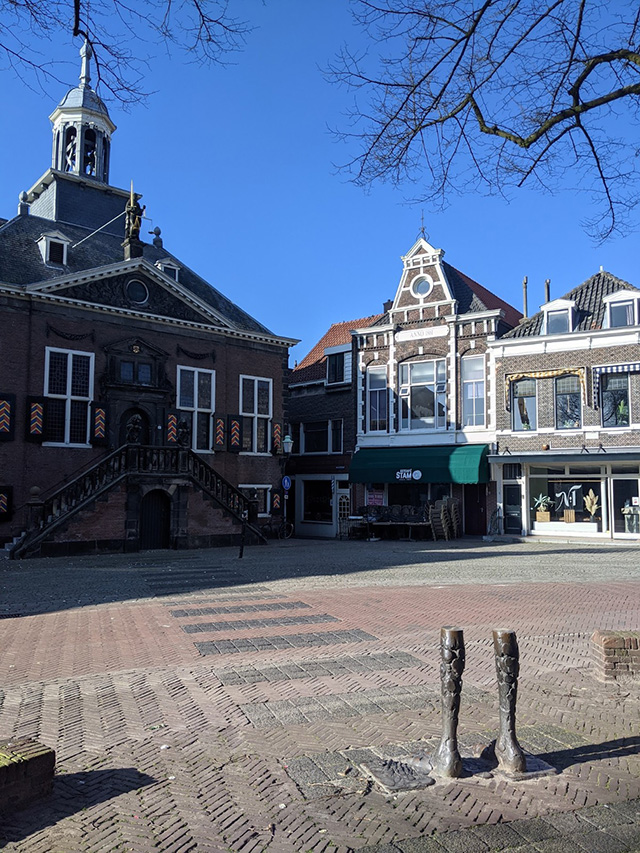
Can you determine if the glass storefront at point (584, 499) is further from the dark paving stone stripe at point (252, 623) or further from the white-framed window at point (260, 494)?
the dark paving stone stripe at point (252, 623)

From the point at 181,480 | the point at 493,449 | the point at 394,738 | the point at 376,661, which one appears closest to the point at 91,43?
the point at 394,738

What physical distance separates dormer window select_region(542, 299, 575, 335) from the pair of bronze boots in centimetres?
2431

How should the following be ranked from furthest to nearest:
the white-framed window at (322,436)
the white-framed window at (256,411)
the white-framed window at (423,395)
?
the white-framed window at (322,436)
the white-framed window at (423,395)
the white-framed window at (256,411)

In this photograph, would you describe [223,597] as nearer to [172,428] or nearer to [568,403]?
[172,428]

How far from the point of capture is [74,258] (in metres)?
27.0

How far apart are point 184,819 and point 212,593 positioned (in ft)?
30.0

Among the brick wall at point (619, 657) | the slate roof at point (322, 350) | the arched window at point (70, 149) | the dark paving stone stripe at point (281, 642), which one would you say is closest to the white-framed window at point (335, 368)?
the slate roof at point (322, 350)

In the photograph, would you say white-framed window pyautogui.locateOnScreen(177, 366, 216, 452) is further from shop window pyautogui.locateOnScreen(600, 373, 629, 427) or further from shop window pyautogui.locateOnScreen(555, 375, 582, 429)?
shop window pyautogui.locateOnScreen(600, 373, 629, 427)

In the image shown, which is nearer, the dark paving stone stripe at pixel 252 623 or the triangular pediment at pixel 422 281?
the dark paving stone stripe at pixel 252 623

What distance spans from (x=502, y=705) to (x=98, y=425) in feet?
72.2

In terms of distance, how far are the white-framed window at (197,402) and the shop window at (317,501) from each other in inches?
310

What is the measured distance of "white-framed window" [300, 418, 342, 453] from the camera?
111ft

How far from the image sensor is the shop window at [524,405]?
91.5ft

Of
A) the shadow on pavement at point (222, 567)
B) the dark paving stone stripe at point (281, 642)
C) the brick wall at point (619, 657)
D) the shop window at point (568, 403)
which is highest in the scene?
the shop window at point (568, 403)
